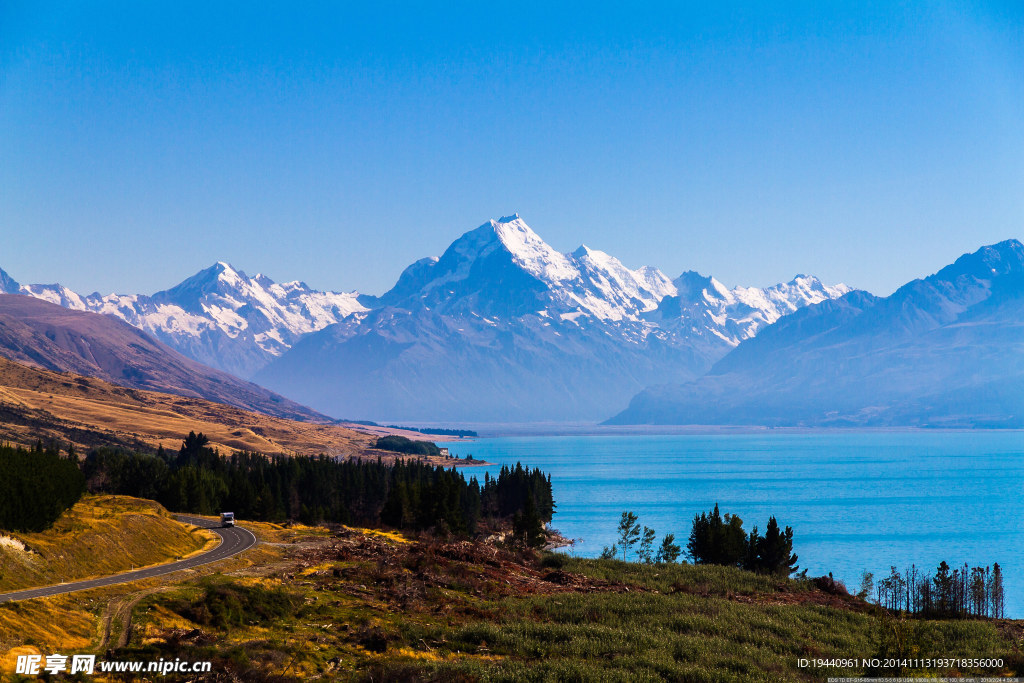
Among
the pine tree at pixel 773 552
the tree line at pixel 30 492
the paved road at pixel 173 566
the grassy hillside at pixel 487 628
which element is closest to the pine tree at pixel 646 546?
the pine tree at pixel 773 552

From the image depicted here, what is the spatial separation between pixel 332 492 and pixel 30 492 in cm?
11244

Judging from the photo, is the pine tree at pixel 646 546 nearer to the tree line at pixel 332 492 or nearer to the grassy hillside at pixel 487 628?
the tree line at pixel 332 492

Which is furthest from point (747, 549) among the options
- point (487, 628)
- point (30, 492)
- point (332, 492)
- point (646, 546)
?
point (30, 492)

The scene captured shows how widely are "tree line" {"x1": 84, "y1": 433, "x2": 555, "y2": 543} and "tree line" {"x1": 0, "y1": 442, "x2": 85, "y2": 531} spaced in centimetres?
5494

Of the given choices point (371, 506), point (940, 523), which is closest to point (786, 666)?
point (371, 506)

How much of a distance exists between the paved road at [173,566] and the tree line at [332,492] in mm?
33053

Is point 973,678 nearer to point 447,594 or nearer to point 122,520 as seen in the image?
point 447,594

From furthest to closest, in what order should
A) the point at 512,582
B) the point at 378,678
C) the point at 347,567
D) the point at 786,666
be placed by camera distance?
the point at 512,582
the point at 347,567
the point at 786,666
the point at 378,678

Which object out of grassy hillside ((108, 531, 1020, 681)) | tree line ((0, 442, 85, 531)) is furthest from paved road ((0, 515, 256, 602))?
tree line ((0, 442, 85, 531))

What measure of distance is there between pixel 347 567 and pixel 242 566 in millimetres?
7105

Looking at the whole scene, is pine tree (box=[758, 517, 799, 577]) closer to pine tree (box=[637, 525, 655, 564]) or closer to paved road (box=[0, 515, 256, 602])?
→ pine tree (box=[637, 525, 655, 564])

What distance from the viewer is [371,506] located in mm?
158875

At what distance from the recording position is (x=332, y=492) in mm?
153000

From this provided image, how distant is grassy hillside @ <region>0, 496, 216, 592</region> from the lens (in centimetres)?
3928
